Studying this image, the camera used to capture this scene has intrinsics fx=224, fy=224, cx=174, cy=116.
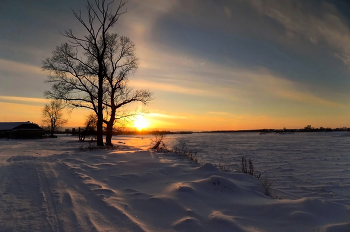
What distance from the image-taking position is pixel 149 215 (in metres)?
4.09

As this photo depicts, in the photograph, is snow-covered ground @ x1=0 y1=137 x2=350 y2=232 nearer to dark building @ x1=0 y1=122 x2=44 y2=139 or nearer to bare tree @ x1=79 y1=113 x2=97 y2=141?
bare tree @ x1=79 y1=113 x2=97 y2=141

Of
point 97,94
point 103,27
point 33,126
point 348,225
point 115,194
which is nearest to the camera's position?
point 348,225

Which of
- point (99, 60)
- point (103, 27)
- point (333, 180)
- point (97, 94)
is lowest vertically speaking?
point (333, 180)

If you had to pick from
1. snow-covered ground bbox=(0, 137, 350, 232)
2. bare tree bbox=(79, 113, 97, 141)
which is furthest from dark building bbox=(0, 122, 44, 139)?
snow-covered ground bbox=(0, 137, 350, 232)

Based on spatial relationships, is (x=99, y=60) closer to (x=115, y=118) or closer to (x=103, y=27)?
(x=103, y=27)

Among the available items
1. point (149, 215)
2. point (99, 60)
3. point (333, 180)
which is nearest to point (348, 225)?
point (149, 215)

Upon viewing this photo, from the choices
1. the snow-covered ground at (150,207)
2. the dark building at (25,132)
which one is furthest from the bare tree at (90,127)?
the snow-covered ground at (150,207)

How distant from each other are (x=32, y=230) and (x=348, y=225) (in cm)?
465

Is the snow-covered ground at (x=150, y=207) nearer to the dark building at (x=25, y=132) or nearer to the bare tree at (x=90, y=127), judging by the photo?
the bare tree at (x=90, y=127)

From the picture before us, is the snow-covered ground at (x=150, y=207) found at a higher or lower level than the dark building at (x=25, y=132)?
lower

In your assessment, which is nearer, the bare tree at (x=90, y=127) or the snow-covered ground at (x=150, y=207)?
the snow-covered ground at (x=150, y=207)

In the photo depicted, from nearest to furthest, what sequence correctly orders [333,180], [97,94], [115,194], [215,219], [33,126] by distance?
[215,219]
[115,194]
[333,180]
[97,94]
[33,126]

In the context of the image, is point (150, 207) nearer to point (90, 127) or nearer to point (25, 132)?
point (90, 127)

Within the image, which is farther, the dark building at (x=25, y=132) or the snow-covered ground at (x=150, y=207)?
the dark building at (x=25, y=132)
